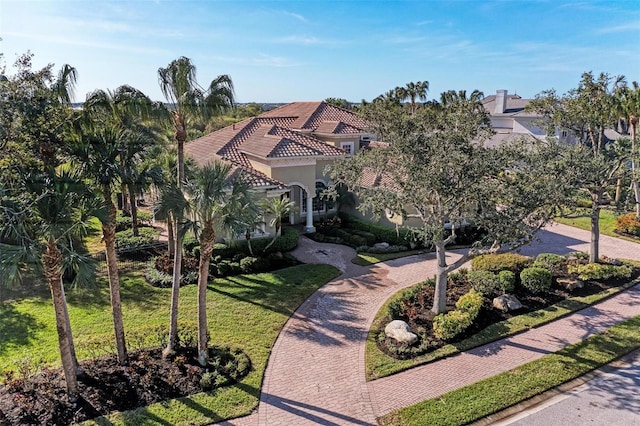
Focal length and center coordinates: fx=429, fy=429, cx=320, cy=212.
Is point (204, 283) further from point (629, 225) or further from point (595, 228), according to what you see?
point (629, 225)

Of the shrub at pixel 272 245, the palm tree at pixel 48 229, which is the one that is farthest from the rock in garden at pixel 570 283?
the palm tree at pixel 48 229

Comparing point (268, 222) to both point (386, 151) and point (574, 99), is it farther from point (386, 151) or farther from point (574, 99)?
point (574, 99)

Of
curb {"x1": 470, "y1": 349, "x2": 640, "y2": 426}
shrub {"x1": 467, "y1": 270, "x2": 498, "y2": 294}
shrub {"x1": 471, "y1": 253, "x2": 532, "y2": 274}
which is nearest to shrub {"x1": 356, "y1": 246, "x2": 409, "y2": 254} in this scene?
shrub {"x1": 471, "y1": 253, "x2": 532, "y2": 274}

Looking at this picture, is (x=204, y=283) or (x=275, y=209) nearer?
(x=204, y=283)

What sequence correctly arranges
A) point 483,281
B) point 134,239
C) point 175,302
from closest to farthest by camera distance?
point 175,302 < point 483,281 < point 134,239

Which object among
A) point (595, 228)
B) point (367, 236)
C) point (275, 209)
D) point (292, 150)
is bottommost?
point (367, 236)

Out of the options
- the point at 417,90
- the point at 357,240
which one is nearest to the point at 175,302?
the point at 357,240
